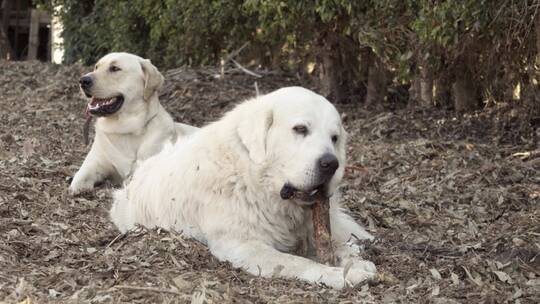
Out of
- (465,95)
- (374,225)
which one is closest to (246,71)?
(465,95)

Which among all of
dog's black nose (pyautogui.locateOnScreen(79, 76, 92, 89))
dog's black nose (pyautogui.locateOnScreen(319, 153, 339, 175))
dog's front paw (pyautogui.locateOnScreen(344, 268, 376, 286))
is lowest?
dog's black nose (pyautogui.locateOnScreen(79, 76, 92, 89))

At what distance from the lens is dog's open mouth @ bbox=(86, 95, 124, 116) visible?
7.65m

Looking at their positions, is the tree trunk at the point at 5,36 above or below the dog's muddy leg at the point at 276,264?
below

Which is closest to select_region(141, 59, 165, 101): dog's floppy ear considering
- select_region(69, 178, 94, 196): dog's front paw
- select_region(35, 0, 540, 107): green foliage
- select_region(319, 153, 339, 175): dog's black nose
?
select_region(69, 178, 94, 196): dog's front paw

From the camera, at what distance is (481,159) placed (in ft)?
25.2

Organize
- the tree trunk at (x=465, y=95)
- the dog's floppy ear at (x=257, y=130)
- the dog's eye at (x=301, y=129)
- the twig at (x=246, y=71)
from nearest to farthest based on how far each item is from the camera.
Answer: the dog's eye at (x=301, y=129) < the dog's floppy ear at (x=257, y=130) < the tree trunk at (x=465, y=95) < the twig at (x=246, y=71)

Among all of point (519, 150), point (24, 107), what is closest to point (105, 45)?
point (24, 107)

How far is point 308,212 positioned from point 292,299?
82cm

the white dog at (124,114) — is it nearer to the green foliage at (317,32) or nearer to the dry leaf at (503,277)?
the green foliage at (317,32)

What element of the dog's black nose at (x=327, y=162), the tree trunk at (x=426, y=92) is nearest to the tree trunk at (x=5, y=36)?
the tree trunk at (x=426, y=92)

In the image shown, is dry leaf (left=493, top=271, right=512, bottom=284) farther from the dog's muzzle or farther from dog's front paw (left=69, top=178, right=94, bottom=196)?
dog's front paw (left=69, top=178, right=94, bottom=196)

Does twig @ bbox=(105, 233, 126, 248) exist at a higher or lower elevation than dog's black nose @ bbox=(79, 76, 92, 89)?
lower

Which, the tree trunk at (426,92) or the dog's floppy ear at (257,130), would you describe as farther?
the tree trunk at (426,92)

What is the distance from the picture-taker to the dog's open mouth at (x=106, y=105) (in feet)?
25.1
